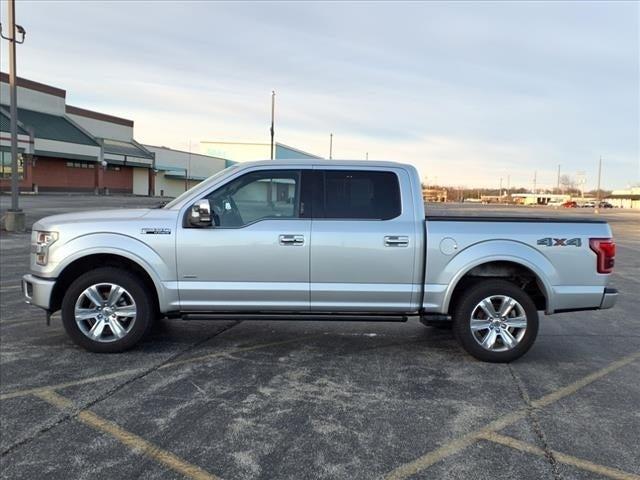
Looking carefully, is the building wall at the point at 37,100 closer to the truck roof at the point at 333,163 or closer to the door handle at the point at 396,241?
the truck roof at the point at 333,163

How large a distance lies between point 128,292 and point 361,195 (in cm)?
251

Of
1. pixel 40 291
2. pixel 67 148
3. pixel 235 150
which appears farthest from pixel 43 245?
pixel 235 150

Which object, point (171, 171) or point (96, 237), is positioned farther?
point (171, 171)

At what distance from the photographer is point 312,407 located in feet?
13.4

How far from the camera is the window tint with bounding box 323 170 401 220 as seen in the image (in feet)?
17.0

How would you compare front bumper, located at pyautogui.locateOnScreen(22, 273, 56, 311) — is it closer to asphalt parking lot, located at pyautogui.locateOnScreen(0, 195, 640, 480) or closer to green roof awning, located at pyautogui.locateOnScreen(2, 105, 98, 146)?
asphalt parking lot, located at pyautogui.locateOnScreen(0, 195, 640, 480)

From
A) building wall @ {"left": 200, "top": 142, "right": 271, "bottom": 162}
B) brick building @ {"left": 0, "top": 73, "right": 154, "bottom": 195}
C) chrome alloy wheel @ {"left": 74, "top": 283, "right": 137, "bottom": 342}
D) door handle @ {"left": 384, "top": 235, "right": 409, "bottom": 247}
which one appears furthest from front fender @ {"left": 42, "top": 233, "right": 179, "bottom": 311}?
building wall @ {"left": 200, "top": 142, "right": 271, "bottom": 162}

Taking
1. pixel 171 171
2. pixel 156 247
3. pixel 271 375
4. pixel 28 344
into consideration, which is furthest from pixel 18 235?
pixel 171 171

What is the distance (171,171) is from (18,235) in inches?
2182

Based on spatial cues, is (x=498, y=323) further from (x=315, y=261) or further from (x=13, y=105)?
(x=13, y=105)

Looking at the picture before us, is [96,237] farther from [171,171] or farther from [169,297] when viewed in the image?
[171,171]

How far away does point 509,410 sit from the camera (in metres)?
4.11

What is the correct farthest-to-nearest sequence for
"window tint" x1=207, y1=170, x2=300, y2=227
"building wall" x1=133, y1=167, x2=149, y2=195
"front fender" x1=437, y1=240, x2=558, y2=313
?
"building wall" x1=133, y1=167, x2=149, y2=195 → "window tint" x1=207, y1=170, x2=300, y2=227 → "front fender" x1=437, y1=240, x2=558, y2=313

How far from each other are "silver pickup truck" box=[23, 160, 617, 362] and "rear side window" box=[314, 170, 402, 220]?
0.04 feet
